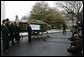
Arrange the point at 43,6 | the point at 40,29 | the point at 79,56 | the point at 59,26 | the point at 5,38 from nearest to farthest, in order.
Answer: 1. the point at 79,56
2. the point at 5,38
3. the point at 40,29
4. the point at 43,6
5. the point at 59,26

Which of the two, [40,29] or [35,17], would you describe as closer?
[40,29]

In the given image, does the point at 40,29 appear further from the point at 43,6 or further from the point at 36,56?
the point at 43,6

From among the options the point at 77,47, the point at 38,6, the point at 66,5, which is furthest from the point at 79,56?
the point at 38,6

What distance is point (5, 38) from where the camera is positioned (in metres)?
12.3

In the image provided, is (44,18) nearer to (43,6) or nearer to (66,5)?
(43,6)

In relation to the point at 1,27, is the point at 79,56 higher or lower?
lower

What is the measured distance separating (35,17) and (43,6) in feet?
24.3

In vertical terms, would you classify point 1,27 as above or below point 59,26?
above

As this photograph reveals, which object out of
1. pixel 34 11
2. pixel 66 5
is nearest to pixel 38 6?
pixel 34 11

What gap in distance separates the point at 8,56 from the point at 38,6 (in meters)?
48.8

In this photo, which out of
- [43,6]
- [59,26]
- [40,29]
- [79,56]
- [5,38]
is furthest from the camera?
[59,26]

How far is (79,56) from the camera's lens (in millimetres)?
10656

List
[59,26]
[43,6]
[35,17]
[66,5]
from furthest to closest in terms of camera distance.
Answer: [59,26]
[43,6]
[35,17]
[66,5]

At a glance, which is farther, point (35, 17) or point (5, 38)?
point (35, 17)
